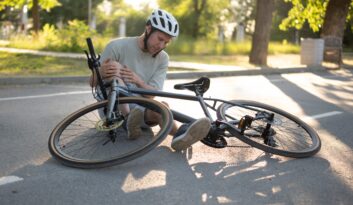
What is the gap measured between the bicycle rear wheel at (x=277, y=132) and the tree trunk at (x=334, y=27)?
14.6 m

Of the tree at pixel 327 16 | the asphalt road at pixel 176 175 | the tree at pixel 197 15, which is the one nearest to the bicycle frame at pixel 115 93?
the asphalt road at pixel 176 175

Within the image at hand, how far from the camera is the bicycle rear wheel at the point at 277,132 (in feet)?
15.4

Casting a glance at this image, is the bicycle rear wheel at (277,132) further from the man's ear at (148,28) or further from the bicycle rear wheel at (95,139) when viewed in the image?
the man's ear at (148,28)

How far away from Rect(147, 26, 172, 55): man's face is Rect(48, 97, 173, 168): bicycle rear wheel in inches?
25.4

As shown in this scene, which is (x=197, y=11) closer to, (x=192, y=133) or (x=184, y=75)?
(x=184, y=75)

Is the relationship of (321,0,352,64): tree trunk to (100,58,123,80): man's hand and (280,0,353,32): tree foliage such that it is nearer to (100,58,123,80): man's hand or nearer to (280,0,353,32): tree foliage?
(280,0,353,32): tree foliage

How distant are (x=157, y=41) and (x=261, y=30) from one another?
41.9ft

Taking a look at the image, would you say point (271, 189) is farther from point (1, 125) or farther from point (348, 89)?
point (348, 89)

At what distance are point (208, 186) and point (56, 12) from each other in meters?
43.8

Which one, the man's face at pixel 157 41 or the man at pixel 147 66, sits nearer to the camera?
the man at pixel 147 66

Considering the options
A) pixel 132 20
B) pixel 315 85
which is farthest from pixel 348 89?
pixel 132 20

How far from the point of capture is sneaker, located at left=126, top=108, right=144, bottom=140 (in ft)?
14.7

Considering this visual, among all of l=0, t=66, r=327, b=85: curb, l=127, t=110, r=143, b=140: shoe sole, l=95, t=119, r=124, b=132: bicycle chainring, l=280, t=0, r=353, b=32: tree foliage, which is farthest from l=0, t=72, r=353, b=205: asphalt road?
l=280, t=0, r=353, b=32: tree foliage

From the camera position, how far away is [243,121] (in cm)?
460
